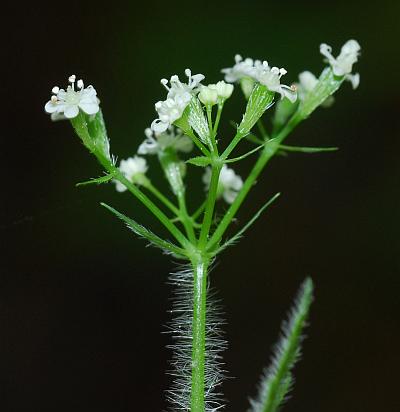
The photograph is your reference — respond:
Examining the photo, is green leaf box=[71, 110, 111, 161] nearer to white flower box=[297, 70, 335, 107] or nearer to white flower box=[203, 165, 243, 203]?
white flower box=[203, 165, 243, 203]

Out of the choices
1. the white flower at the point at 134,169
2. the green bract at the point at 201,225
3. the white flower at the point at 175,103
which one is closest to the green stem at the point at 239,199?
the green bract at the point at 201,225

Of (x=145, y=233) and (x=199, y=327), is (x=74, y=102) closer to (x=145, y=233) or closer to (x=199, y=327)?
(x=145, y=233)

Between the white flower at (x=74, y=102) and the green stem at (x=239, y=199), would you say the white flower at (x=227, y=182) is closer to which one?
the green stem at (x=239, y=199)

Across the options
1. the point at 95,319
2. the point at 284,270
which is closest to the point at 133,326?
the point at 95,319

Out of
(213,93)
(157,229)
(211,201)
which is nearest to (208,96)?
(213,93)

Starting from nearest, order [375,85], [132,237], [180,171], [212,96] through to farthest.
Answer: [212,96] → [180,171] → [132,237] → [375,85]

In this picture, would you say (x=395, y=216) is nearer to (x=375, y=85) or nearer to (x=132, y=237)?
(x=375, y=85)
